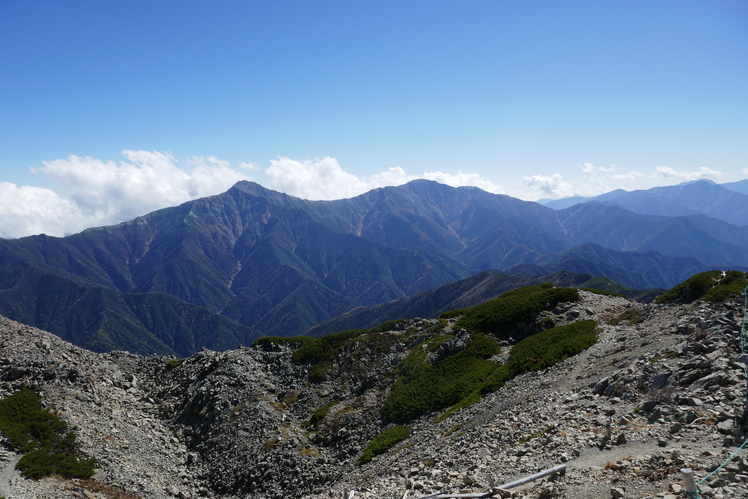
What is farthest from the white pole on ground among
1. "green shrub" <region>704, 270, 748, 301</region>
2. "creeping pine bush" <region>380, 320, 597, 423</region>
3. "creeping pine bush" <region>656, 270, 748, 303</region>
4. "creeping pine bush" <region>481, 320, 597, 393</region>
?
"creeping pine bush" <region>656, 270, 748, 303</region>

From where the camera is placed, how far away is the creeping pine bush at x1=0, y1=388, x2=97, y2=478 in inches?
1030

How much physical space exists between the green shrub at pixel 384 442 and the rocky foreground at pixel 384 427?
1068 millimetres

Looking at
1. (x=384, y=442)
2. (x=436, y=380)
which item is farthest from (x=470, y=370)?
(x=384, y=442)

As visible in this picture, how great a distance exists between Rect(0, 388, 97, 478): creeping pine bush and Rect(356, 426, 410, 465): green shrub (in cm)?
2019

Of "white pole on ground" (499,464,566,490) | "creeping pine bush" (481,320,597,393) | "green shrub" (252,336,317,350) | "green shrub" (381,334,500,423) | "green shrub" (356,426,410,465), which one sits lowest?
"green shrub" (356,426,410,465)

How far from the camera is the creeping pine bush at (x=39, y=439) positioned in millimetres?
26156

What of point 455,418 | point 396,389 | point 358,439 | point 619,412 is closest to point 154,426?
point 358,439

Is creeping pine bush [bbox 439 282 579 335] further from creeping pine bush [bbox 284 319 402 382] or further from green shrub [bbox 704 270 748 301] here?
green shrub [bbox 704 270 748 301]

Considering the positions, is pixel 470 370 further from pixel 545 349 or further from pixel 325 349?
pixel 325 349

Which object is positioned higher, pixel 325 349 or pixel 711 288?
pixel 711 288

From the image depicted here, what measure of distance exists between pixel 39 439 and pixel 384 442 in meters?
26.9

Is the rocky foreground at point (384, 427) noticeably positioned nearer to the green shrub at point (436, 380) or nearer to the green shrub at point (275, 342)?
the green shrub at point (436, 380)

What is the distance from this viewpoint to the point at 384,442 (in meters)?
30.4

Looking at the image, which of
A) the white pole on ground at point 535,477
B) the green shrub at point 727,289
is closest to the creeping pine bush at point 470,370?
the green shrub at point 727,289
